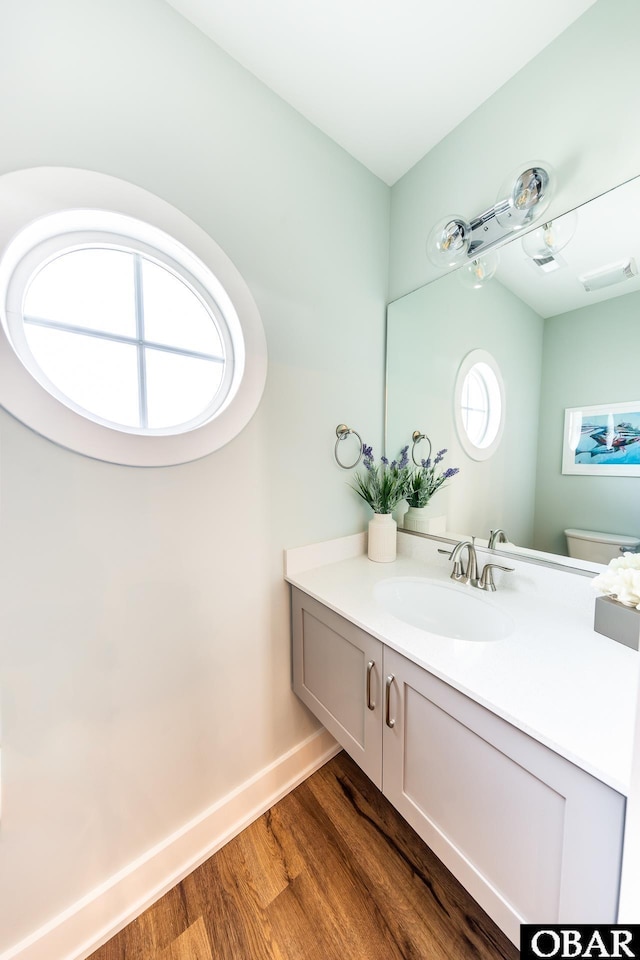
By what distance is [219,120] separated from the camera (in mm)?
1044

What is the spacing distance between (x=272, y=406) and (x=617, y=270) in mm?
1100

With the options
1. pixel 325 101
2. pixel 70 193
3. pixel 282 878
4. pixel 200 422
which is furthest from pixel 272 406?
pixel 282 878

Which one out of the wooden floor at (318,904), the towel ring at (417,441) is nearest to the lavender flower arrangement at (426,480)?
the towel ring at (417,441)

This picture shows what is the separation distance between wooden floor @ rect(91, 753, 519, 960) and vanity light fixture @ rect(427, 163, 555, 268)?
2096 millimetres

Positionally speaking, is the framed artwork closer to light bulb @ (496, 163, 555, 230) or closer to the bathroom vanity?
the bathroom vanity

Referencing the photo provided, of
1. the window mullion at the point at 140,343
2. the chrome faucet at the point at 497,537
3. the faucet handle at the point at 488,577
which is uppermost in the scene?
the window mullion at the point at 140,343

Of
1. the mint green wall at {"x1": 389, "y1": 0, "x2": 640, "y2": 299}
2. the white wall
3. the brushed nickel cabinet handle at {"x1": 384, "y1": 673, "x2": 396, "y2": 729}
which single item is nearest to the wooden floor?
the white wall

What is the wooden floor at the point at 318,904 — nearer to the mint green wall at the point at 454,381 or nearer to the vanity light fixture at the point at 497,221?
the mint green wall at the point at 454,381

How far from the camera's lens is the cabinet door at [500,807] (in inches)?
21.2

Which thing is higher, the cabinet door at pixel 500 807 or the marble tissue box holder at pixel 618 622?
the marble tissue box holder at pixel 618 622

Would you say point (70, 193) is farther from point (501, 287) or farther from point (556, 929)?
point (556, 929)

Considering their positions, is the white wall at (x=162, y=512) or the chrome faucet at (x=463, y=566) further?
the chrome faucet at (x=463, y=566)

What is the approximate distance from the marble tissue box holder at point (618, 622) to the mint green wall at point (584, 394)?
0.24 metres

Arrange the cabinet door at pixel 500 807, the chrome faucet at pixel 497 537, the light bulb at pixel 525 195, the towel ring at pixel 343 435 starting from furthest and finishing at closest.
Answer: the towel ring at pixel 343 435, the chrome faucet at pixel 497 537, the light bulb at pixel 525 195, the cabinet door at pixel 500 807
